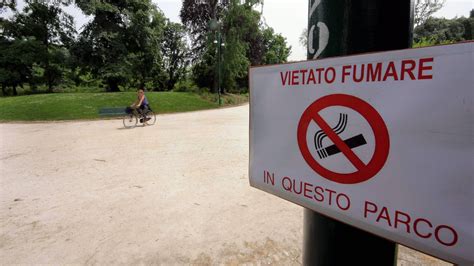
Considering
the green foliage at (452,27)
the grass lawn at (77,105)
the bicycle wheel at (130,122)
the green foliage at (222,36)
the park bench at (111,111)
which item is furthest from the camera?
the green foliage at (452,27)

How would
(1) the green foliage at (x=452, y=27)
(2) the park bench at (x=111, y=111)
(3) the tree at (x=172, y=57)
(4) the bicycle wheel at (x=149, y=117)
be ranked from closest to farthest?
1. (4) the bicycle wheel at (x=149, y=117)
2. (2) the park bench at (x=111, y=111)
3. (3) the tree at (x=172, y=57)
4. (1) the green foliage at (x=452, y=27)

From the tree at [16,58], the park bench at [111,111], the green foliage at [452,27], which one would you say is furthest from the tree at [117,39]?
the green foliage at [452,27]

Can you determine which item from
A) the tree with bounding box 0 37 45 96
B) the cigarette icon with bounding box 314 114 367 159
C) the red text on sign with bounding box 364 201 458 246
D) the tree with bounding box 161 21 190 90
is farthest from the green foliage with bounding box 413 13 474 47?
the tree with bounding box 0 37 45 96

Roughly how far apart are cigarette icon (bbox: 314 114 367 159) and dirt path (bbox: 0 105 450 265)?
1.81m

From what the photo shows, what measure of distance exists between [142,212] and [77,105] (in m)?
16.8

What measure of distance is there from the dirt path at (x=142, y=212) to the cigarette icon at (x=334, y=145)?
181cm

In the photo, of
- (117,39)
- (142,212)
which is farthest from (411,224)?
(117,39)

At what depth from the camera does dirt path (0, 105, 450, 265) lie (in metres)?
2.72

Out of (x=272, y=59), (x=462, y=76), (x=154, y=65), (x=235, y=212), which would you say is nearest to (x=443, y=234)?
(x=462, y=76)

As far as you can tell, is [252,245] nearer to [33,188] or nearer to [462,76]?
[462,76]

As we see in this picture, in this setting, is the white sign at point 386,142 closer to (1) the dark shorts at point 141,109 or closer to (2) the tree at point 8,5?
(1) the dark shorts at point 141,109

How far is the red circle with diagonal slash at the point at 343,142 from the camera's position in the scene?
104 centimetres

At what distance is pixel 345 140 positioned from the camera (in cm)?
114

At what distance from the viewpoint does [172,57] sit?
40969 millimetres
